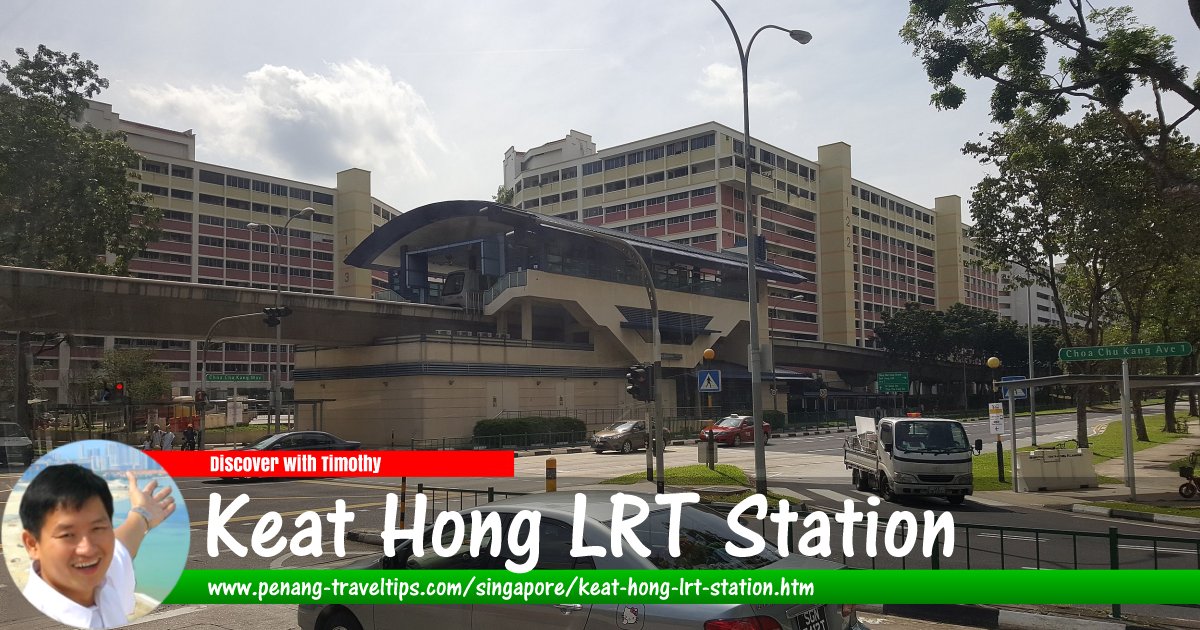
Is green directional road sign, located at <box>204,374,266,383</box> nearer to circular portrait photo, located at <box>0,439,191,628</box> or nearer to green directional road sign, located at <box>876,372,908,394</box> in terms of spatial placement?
green directional road sign, located at <box>876,372,908,394</box>

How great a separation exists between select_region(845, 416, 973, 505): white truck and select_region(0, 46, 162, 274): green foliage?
35.5 metres

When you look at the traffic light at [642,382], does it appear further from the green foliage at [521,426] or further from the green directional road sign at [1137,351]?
the green foliage at [521,426]

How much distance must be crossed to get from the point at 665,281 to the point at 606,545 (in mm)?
54797

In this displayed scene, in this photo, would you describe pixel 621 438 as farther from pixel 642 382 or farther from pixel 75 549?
pixel 75 549

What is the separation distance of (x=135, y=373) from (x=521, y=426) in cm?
3404

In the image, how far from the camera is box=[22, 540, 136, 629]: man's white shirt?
3.38 m

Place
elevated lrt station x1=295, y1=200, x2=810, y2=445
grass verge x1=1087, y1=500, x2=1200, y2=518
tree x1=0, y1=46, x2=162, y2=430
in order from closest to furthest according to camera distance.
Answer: grass verge x1=1087, y1=500, x2=1200, y2=518 < tree x1=0, y1=46, x2=162, y2=430 < elevated lrt station x1=295, y1=200, x2=810, y2=445

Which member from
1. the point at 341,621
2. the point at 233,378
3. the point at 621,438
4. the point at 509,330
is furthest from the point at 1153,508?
the point at 509,330

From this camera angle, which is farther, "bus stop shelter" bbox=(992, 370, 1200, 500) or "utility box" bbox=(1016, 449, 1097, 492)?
"utility box" bbox=(1016, 449, 1097, 492)

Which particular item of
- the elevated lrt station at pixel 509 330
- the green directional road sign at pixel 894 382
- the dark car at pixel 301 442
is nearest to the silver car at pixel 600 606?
the dark car at pixel 301 442

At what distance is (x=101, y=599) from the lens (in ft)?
11.4

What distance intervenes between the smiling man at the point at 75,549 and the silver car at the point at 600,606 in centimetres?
265

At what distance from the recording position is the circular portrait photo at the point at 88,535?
3350 millimetres

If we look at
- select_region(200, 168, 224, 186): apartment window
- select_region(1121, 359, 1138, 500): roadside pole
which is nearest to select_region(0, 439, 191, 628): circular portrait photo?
select_region(1121, 359, 1138, 500): roadside pole
